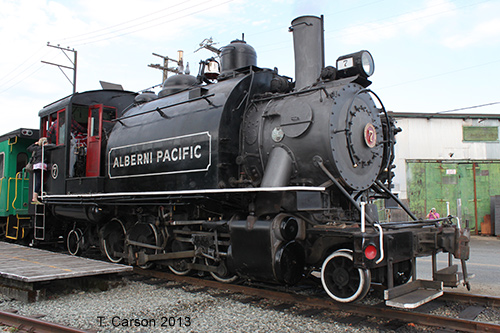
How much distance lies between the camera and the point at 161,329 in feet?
13.8

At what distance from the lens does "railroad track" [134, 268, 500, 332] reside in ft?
13.4

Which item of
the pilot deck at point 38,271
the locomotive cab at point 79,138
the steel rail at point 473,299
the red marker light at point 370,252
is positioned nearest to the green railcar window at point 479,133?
the steel rail at point 473,299

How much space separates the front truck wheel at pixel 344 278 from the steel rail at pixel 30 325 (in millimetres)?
2651

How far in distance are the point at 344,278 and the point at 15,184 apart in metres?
9.48

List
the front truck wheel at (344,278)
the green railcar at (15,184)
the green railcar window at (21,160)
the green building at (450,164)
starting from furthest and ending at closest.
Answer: the green building at (450,164), the green railcar window at (21,160), the green railcar at (15,184), the front truck wheel at (344,278)

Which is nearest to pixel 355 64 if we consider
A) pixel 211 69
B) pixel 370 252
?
pixel 370 252

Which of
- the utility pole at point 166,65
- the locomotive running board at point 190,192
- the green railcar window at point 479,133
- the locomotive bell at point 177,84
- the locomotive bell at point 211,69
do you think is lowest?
the locomotive running board at point 190,192

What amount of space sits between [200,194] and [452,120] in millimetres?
15736

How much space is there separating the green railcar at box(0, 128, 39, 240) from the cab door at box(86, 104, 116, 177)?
3405mm

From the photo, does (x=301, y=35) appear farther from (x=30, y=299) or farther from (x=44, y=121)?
(x=44, y=121)

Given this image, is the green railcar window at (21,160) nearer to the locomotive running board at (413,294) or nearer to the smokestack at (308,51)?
the smokestack at (308,51)

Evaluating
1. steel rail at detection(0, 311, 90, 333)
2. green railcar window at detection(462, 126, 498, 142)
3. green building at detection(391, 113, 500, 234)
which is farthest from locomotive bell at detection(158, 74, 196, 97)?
green railcar window at detection(462, 126, 498, 142)

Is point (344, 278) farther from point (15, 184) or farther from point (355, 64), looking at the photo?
point (15, 184)

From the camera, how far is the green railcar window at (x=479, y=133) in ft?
59.3
